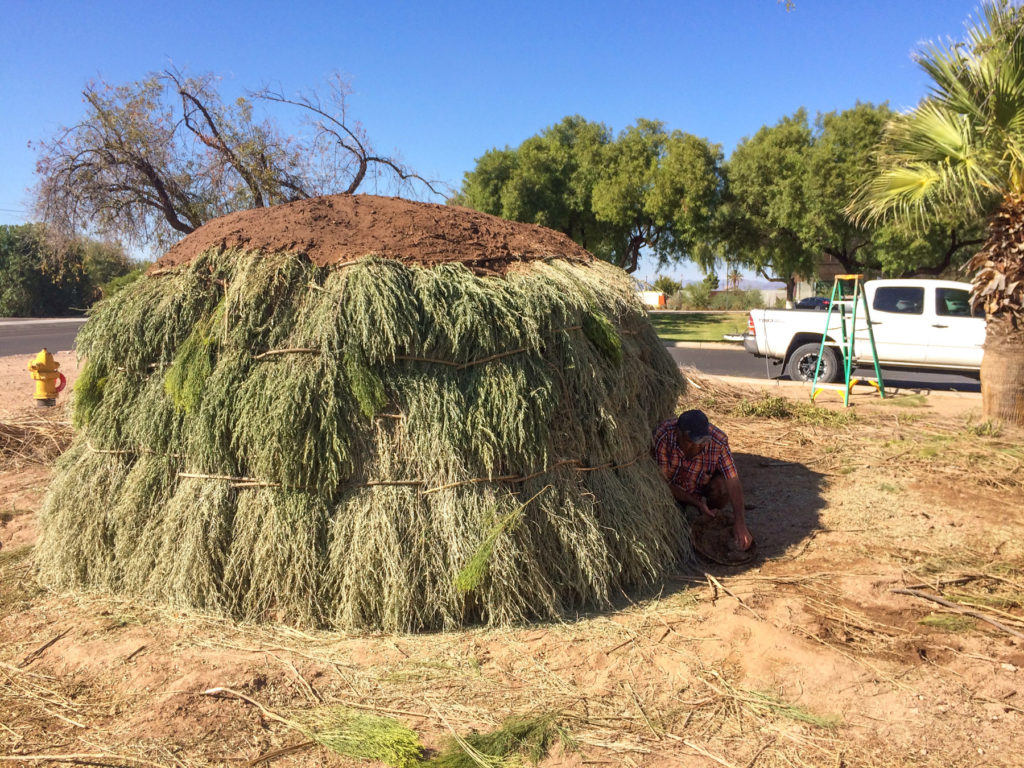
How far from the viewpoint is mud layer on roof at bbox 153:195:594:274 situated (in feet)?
14.6

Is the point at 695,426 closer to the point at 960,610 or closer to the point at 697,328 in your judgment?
the point at 960,610

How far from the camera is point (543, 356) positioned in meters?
4.34

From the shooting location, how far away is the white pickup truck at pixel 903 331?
11.9m

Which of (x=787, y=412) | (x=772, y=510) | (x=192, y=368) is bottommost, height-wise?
(x=772, y=510)

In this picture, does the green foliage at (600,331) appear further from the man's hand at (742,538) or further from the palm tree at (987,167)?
the palm tree at (987,167)

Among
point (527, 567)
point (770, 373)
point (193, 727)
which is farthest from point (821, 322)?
point (193, 727)

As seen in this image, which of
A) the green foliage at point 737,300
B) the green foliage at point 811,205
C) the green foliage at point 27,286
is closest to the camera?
the green foliage at point 811,205

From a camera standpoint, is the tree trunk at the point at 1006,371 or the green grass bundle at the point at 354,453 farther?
the tree trunk at the point at 1006,371

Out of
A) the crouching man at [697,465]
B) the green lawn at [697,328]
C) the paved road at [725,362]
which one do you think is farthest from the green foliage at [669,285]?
the crouching man at [697,465]

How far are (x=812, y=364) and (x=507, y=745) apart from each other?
11492 millimetres

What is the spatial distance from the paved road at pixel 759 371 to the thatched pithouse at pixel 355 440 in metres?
9.00

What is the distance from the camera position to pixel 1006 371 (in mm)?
8070

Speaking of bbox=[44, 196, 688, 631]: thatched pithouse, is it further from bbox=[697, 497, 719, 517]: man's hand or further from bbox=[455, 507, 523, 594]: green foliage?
bbox=[697, 497, 719, 517]: man's hand

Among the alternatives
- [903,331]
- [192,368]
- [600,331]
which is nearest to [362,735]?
[192,368]
